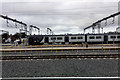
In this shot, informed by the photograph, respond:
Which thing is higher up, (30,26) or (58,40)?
(30,26)

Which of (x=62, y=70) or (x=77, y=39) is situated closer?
(x=62, y=70)

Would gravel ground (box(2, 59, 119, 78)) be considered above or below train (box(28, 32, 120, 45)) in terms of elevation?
below

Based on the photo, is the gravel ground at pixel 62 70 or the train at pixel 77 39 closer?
the gravel ground at pixel 62 70

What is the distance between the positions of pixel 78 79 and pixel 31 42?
31.3m

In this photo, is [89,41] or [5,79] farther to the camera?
[89,41]

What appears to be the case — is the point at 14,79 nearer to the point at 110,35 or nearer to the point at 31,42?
the point at 31,42

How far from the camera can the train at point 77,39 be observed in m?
33.1

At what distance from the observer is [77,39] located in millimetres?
34438

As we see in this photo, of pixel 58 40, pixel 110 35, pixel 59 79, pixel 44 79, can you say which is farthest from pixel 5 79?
pixel 110 35

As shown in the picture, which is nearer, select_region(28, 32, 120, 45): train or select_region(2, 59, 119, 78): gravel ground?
select_region(2, 59, 119, 78): gravel ground

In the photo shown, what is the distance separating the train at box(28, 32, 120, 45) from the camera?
109 feet

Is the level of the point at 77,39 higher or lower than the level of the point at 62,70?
higher

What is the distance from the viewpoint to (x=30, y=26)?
129 feet

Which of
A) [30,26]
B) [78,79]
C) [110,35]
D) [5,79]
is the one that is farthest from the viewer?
[30,26]
